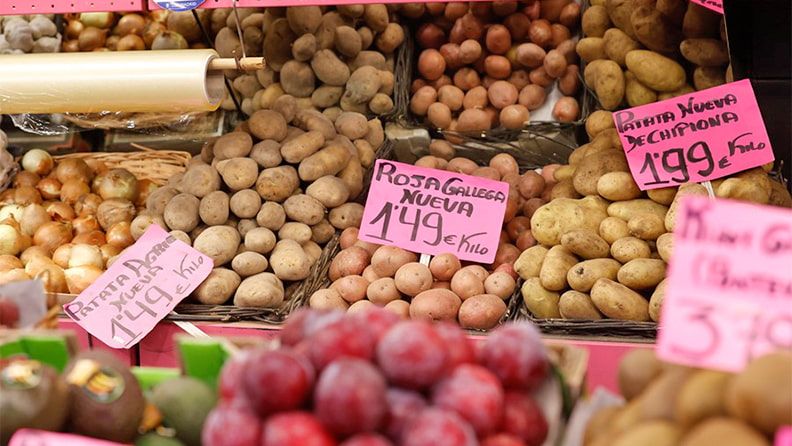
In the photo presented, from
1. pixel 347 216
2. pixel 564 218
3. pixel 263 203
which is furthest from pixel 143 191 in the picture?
pixel 564 218

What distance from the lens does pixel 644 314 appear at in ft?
7.28

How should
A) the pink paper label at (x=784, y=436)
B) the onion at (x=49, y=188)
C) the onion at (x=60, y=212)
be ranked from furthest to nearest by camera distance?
the onion at (x=49, y=188) → the onion at (x=60, y=212) → the pink paper label at (x=784, y=436)

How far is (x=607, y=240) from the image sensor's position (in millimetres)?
2449

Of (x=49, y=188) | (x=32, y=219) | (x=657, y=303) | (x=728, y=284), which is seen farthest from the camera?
(x=49, y=188)

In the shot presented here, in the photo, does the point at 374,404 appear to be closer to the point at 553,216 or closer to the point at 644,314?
the point at 644,314

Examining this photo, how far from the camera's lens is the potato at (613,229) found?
2.43 m

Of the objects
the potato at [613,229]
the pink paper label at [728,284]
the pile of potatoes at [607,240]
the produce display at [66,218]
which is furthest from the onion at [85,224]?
the pink paper label at [728,284]

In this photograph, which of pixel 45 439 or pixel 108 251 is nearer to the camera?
pixel 45 439

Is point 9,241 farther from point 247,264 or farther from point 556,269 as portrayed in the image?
point 556,269

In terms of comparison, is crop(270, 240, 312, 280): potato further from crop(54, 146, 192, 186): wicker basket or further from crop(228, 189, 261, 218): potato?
crop(54, 146, 192, 186): wicker basket

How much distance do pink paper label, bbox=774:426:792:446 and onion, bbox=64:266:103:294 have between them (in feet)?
6.94

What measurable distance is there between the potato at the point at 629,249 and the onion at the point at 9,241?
1.97 meters

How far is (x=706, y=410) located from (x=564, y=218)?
1560 millimetres

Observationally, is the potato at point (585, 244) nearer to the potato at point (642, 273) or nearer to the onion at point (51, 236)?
the potato at point (642, 273)
